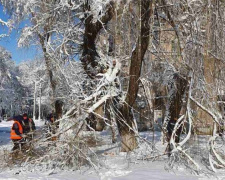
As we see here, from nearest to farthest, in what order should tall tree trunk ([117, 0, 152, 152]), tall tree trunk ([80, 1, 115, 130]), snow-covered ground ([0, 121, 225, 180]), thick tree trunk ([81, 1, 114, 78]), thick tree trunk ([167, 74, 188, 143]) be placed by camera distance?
1. snow-covered ground ([0, 121, 225, 180])
2. tall tree trunk ([117, 0, 152, 152])
3. thick tree trunk ([167, 74, 188, 143])
4. tall tree trunk ([80, 1, 115, 130])
5. thick tree trunk ([81, 1, 114, 78])

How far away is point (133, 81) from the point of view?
8641mm

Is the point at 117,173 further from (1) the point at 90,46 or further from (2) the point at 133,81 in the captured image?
(1) the point at 90,46

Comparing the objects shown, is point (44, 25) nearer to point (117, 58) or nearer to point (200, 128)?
point (117, 58)

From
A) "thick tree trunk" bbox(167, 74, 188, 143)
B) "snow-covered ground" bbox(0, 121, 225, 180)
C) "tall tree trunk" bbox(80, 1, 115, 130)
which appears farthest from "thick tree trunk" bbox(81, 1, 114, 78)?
"snow-covered ground" bbox(0, 121, 225, 180)

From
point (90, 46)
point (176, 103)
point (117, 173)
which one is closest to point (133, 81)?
point (176, 103)

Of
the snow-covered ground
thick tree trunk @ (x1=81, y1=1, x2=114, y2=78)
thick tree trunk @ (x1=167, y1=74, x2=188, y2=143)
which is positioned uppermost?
thick tree trunk @ (x1=81, y1=1, x2=114, y2=78)

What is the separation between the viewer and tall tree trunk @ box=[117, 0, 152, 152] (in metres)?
7.55

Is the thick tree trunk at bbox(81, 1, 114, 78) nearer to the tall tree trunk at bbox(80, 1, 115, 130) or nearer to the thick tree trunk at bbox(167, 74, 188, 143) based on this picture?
the tall tree trunk at bbox(80, 1, 115, 130)

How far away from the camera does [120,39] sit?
753cm

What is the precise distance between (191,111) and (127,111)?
74.9 inches

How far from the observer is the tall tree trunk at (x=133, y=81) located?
7.55 m

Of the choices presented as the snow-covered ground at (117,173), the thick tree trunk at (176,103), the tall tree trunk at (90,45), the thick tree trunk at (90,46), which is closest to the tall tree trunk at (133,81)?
the tall tree trunk at (90,45)

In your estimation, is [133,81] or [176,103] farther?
[176,103]

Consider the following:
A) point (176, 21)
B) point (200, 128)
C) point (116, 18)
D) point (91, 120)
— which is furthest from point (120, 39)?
point (200, 128)
